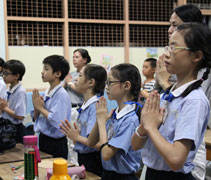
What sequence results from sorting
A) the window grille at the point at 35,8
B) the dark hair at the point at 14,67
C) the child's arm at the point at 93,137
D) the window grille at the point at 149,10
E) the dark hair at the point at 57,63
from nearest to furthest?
the child's arm at the point at 93,137
the dark hair at the point at 57,63
the dark hair at the point at 14,67
the window grille at the point at 35,8
the window grille at the point at 149,10

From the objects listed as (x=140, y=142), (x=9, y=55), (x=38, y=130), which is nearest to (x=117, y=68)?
(x=140, y=142)

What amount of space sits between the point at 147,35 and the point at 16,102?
3.09m

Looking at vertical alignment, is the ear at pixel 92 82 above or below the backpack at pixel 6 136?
above

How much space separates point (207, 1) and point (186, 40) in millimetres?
5104

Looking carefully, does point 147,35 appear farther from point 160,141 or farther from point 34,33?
point 160,141

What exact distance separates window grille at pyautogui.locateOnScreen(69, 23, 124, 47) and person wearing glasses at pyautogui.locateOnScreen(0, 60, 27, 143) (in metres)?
1.91

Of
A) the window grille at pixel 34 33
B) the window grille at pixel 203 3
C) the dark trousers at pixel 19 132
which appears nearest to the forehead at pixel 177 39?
the dark trousers at pixel 19 132

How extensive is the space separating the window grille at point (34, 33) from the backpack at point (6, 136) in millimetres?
2644

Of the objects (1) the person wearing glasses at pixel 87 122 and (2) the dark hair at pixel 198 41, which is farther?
(1) the person wearing glasses at pixel 87 122

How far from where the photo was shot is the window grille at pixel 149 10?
17.6 feet

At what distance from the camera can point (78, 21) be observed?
4.88 m

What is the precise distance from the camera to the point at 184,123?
1091 millimetres

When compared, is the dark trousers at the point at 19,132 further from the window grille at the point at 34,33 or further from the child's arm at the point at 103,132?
the window grille at the point at 34,33

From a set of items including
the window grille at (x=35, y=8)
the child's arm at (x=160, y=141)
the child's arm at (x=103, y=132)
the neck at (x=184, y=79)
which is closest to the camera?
the child's arm at (x=160, y=141)
